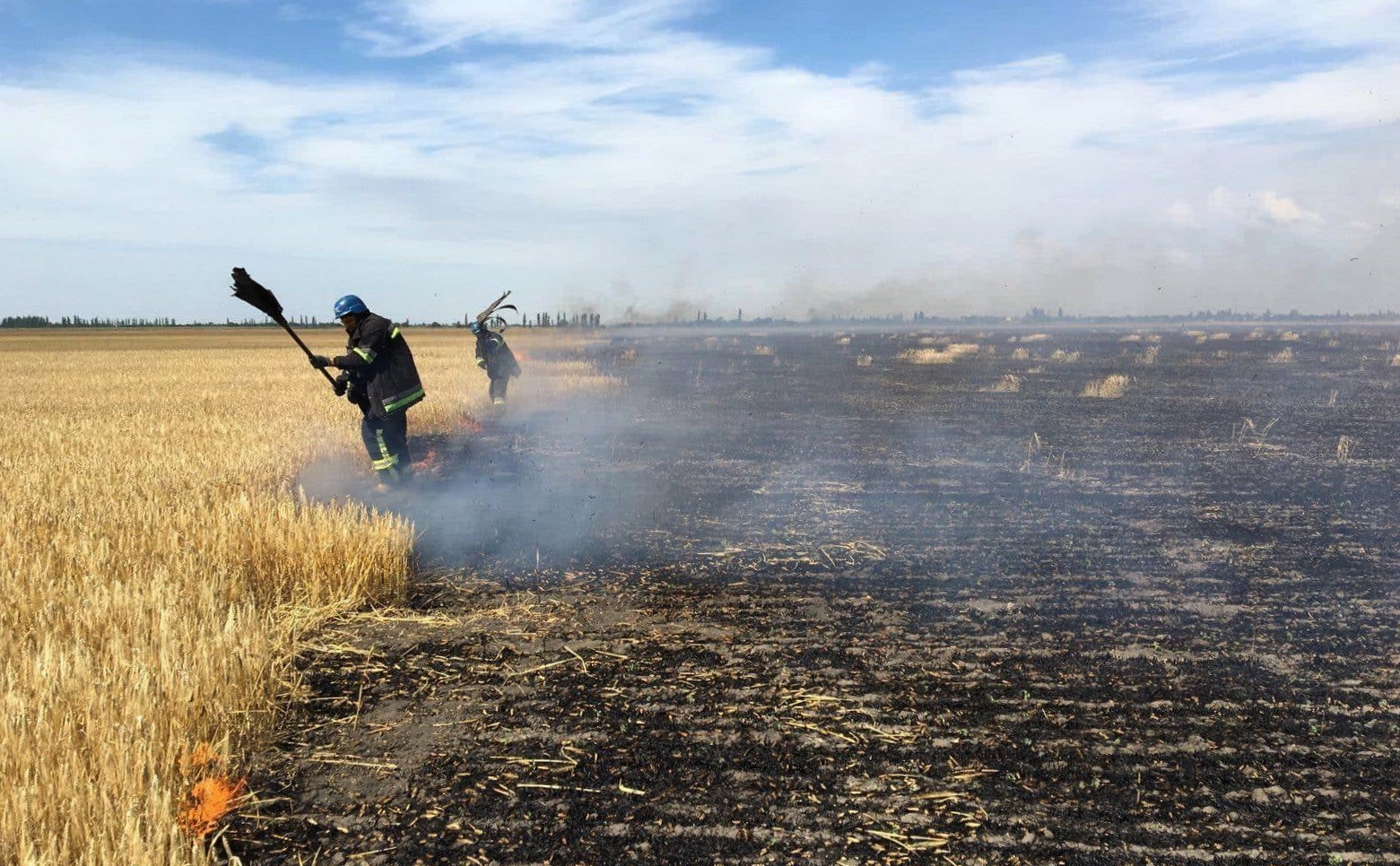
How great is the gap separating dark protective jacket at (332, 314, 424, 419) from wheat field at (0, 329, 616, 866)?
122 cm

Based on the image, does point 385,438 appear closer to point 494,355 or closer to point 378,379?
point 378,379

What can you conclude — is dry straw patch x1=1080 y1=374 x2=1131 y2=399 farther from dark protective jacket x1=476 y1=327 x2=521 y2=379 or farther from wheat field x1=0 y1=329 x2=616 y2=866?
wheat field x1=0 y1=329 x2=616 y2=866

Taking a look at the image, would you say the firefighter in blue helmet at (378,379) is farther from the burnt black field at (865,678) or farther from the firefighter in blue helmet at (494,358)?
the firefighter in blue helmet at (494,358)

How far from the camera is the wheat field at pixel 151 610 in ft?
10.8

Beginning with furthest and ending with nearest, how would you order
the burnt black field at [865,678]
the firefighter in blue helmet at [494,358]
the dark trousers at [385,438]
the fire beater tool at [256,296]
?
the firefighter in blue helmet at [494,358], the dark trousers at [385,438], the fire beater tool at [256,296], the burnt black field at [865,678]

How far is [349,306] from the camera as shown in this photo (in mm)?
8727

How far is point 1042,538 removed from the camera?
28.1ft

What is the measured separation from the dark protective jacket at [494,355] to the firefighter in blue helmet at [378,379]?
695 cm

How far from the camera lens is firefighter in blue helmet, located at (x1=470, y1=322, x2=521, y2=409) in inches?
637

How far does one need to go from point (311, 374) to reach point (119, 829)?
98.0 ft

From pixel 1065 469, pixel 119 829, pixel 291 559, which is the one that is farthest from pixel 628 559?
pixel 1065 469

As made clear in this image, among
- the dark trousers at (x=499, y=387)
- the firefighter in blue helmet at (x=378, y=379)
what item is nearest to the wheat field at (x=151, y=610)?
the firefighter in blue helmet at (x=378, y=379)

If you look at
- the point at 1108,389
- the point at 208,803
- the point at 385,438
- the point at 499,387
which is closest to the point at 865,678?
the point at 208,803

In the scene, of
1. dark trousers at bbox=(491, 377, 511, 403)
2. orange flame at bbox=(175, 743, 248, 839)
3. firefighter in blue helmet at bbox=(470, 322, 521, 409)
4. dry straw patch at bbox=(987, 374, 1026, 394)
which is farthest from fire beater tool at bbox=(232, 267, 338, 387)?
dry straw patch at bbox=(987, 374, 1026, 394)
